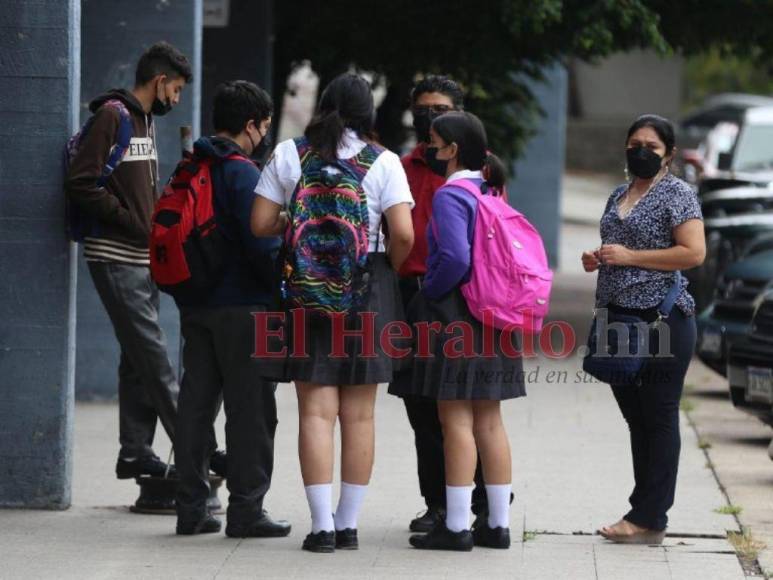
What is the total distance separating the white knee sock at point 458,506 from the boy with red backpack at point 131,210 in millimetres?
1418

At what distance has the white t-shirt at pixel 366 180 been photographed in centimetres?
673

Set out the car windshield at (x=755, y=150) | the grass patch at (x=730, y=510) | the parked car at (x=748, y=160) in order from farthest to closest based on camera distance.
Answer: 1. the car windshield at (x=755, y=150)
2. the parked car at (x=748, y=160)
3. the grass patch at (x=730, y=510)

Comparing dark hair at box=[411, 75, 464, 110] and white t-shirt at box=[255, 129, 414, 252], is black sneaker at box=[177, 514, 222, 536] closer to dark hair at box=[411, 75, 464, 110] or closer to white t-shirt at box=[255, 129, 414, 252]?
white t-shirt at box=[255, 129, 414, 252]

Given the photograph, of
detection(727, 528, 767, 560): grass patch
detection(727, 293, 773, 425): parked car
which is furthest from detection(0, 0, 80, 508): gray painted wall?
detection(727, 293, 773, 425): parked car

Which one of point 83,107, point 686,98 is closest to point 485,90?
point 83,107

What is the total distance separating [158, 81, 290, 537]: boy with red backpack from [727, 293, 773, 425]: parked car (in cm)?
366

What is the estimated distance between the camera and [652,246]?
7117 mm

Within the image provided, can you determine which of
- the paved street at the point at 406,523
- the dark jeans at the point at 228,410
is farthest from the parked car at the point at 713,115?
the dark jeans at the point at 228,410

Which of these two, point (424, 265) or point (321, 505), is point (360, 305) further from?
point (321, 505)

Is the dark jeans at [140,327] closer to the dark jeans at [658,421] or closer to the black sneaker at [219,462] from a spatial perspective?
the black sneaker at [219,462]

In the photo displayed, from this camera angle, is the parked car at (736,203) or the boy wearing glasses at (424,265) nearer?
the boy wearing glasses at (424,265)

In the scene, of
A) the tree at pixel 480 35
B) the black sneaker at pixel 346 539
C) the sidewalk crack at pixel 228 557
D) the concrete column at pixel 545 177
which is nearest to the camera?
the sidewalk crack at pixel 228 557

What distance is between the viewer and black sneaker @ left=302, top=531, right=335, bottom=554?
6.92m

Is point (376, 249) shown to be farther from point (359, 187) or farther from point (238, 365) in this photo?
point (238, 365)
